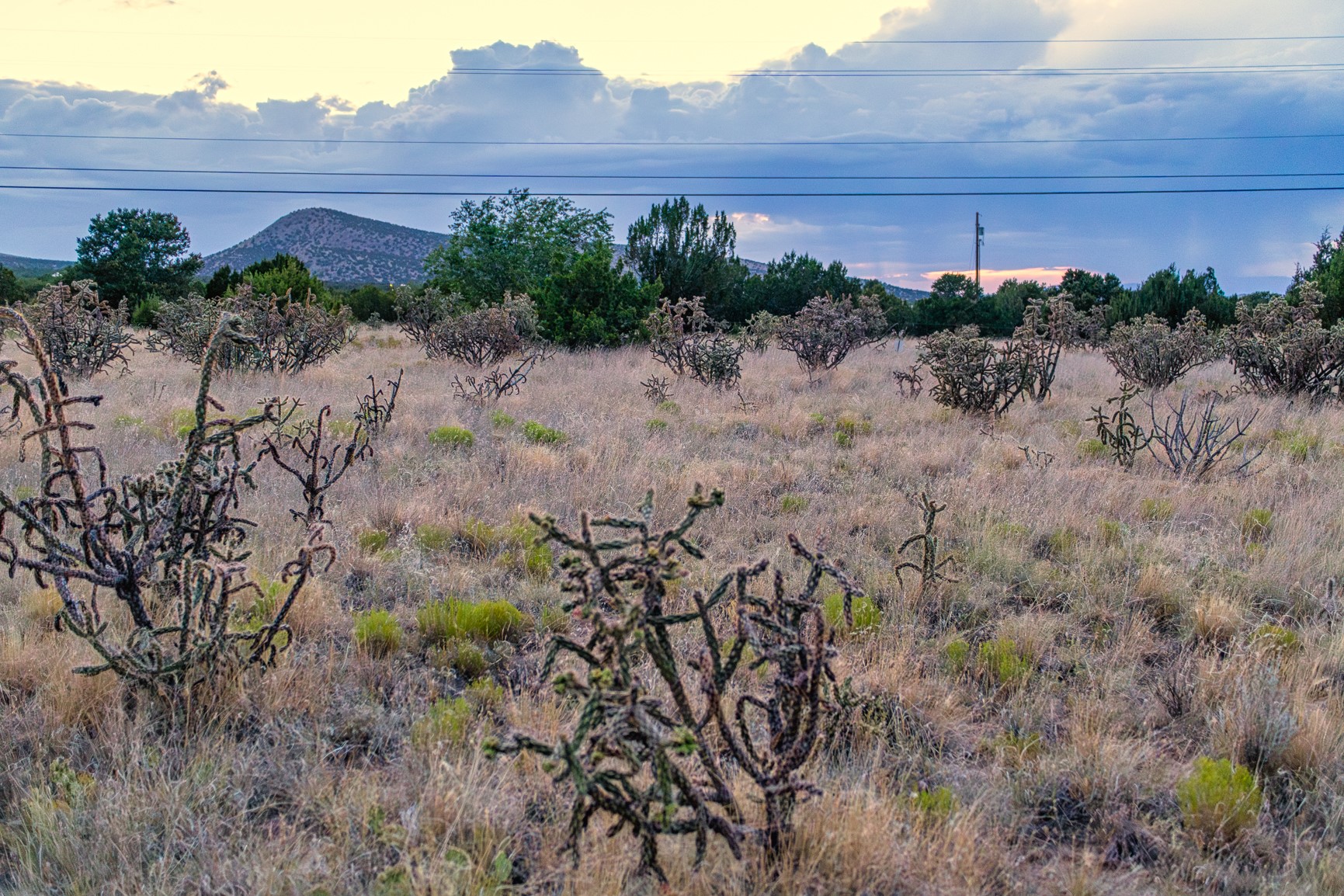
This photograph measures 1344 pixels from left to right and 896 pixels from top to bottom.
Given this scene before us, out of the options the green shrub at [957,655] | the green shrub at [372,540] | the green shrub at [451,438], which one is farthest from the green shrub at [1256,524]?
the green shrub at [451,438]

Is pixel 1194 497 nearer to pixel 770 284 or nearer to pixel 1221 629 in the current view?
pixel 1221 629

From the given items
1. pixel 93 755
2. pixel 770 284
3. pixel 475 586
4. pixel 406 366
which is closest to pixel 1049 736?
pixel 475 586

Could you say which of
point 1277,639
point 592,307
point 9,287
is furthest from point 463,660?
point 9,287

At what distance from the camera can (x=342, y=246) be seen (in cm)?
8019

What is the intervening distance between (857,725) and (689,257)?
2911 centimetres

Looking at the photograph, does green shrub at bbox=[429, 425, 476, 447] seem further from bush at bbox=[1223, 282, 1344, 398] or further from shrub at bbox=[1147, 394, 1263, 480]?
bush at bbox=[1223, 282, 1344, 398]

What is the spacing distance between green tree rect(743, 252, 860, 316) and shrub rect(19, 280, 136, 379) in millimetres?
23586

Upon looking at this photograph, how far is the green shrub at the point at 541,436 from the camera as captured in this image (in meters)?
7.74

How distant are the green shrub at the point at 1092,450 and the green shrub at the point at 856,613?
469 cm

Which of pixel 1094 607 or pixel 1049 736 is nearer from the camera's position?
pixel 1049 736

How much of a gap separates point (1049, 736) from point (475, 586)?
9.21 ft

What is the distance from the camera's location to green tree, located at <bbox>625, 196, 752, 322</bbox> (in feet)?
99.7

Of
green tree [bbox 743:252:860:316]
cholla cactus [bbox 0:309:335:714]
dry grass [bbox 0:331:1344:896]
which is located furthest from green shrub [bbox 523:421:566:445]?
green tree [bbox 743:252:860:316]

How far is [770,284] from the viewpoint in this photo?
1321 inches
